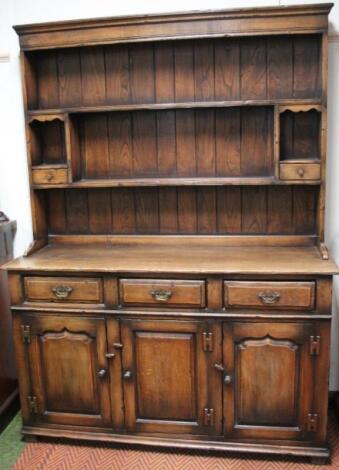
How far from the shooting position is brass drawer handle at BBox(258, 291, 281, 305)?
2024 millimetres

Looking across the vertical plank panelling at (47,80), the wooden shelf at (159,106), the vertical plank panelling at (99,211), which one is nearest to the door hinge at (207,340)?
the vertical plank panelling at (99,211)

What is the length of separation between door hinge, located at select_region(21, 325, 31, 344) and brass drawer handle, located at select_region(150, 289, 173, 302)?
65cm

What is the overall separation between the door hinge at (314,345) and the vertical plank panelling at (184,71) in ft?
4.30

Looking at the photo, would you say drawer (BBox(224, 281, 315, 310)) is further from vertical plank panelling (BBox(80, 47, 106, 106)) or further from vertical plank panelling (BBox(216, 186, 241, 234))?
vertical plank panelling (BBox(80, 47, 106, 106))

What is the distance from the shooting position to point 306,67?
2.26 meters

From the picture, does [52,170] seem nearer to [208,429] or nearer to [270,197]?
[270,197]

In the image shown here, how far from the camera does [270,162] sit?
237cm

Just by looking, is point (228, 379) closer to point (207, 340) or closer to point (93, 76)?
point (207, 340)

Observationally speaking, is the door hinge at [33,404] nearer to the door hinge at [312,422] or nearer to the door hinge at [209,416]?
the door hinge at [209,416]

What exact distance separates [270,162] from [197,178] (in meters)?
0.38

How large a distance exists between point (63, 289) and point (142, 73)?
1.17m

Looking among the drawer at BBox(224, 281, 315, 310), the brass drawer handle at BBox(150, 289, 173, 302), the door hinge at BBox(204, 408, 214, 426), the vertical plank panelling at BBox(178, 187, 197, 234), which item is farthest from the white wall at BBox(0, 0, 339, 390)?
the brass drawer handle at BBox(150, 289, 173, 302)

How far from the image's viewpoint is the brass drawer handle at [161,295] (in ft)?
6.89

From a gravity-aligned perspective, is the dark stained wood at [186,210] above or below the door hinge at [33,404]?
above
